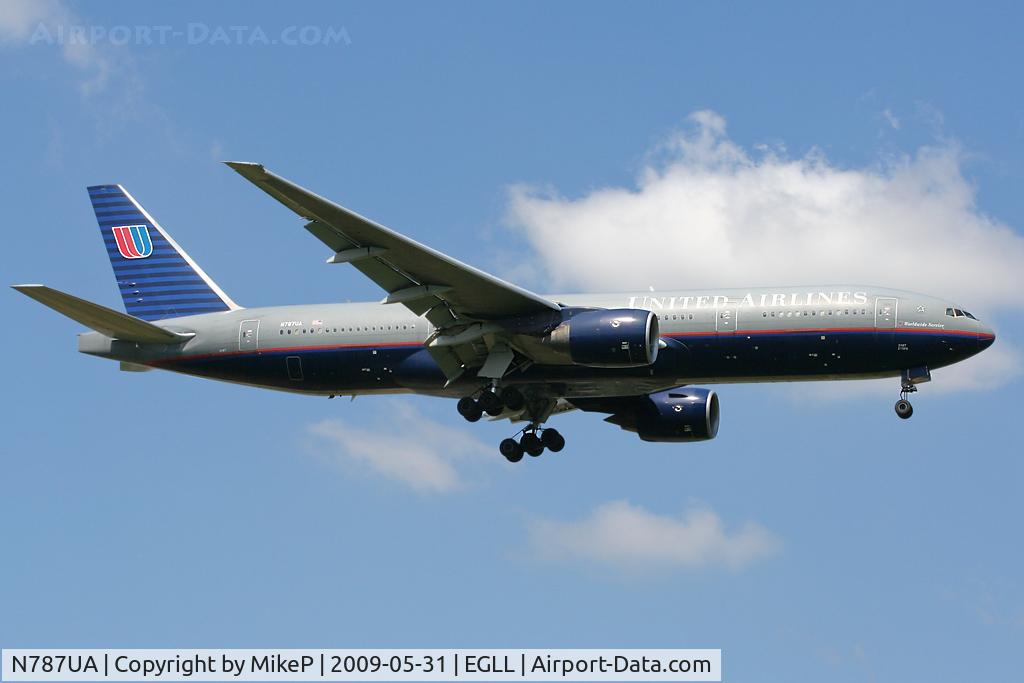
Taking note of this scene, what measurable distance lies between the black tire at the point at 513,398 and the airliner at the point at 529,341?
0.16 ft

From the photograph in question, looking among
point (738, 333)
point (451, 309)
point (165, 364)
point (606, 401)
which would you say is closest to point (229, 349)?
point (165, 364)

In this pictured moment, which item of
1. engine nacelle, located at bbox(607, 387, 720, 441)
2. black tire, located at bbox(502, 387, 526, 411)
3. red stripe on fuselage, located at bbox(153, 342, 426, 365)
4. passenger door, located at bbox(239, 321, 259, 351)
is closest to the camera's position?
black tire, located at bbox(502, 387, 526, 411)

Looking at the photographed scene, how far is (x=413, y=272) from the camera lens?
39.4 metres

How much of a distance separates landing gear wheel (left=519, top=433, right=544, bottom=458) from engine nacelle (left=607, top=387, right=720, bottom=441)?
3.01m

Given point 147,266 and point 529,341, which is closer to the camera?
point 529,341

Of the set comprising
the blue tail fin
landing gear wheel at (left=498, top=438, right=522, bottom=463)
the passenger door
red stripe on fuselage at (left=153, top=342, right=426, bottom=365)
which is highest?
the blue tail fin

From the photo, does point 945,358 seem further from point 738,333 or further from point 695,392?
point 695,392

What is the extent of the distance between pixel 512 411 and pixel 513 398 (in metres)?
0.84

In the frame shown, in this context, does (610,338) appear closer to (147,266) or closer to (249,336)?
(249,336)

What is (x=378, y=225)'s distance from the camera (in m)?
37.0

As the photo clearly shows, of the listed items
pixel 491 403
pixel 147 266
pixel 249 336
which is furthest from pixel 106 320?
pixel 491 403

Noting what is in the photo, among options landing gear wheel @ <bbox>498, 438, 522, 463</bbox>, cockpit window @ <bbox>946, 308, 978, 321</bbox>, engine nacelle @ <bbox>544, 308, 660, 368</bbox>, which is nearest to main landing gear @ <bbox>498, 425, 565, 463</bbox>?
landing gear wheel @ <bbox>498, 438, 522, 463</bbox>

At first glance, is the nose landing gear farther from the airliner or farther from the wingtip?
the wingtip

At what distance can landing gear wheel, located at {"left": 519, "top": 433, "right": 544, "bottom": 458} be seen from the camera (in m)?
44.9
